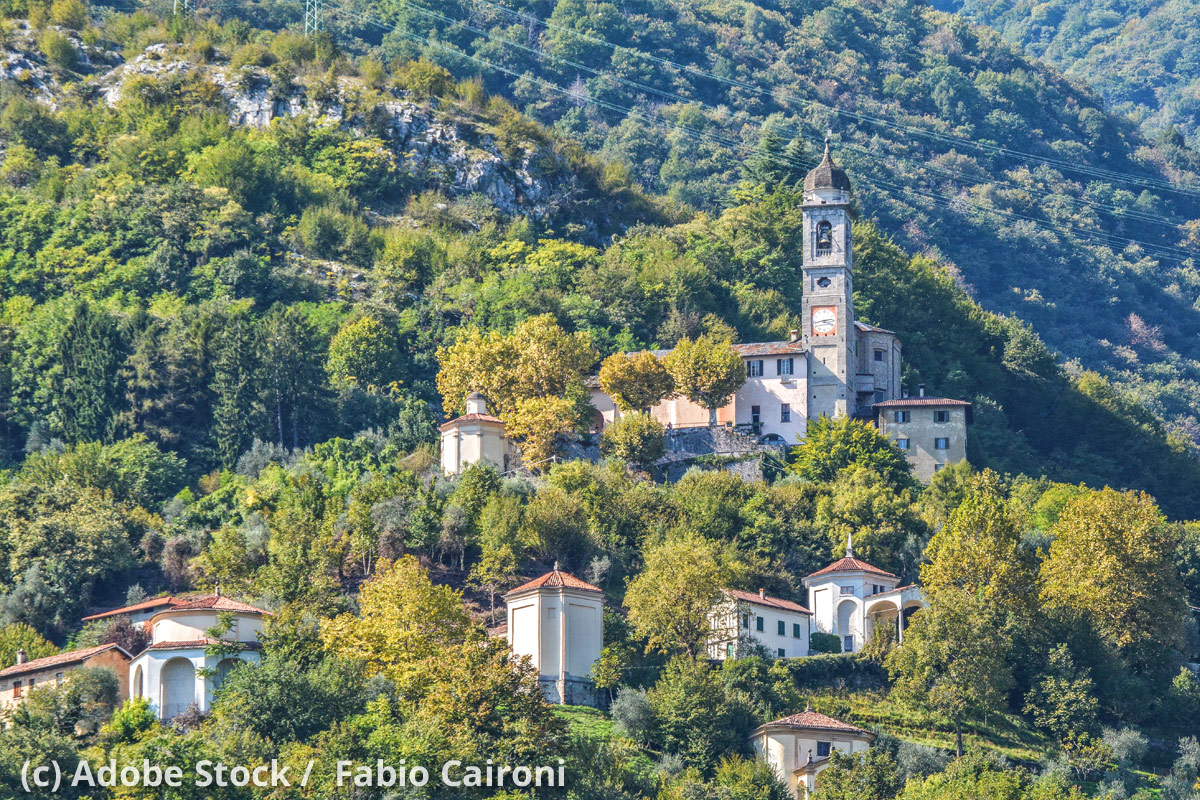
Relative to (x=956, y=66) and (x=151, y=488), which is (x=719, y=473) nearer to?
(x=151, y=488)

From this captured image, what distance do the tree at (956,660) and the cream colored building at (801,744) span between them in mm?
3989

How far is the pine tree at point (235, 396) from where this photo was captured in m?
93.7

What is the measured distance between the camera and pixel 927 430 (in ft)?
304

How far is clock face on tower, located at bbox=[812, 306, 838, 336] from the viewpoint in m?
94.8

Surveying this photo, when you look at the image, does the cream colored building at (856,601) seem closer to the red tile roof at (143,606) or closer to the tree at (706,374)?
the tree at (706,374)

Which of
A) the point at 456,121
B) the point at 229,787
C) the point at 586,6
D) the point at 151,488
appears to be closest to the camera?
the point at 229,787

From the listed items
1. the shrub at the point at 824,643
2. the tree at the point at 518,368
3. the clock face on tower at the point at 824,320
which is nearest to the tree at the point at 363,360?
the tree at the point at 518,368

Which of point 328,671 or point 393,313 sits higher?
point 393,313

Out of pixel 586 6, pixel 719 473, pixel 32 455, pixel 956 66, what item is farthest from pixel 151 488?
pixel 956 66

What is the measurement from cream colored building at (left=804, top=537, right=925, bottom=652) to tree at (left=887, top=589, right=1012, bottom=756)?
3.77 metres

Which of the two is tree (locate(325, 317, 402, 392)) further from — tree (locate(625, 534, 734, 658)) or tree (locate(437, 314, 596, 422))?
tree (locate(625, 534, 734, 658))

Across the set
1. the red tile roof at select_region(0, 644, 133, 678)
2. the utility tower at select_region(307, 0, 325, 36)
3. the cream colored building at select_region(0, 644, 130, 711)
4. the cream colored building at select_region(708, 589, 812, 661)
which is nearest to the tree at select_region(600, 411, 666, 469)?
the cream colored building at select_region(708, 589, 812, 661)

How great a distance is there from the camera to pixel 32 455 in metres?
89.8

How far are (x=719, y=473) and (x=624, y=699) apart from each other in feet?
60.9
